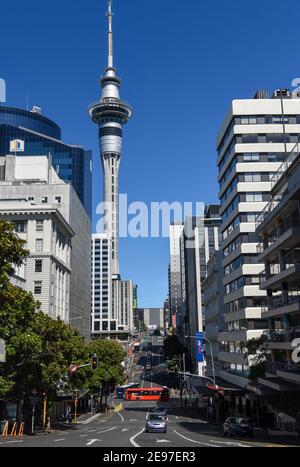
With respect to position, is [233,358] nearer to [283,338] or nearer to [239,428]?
[283,338]

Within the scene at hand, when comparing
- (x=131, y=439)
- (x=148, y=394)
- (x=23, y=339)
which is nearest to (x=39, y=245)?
(x=23, y=339)

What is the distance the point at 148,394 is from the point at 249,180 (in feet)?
224

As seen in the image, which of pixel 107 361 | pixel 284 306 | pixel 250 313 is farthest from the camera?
pixel 107 361

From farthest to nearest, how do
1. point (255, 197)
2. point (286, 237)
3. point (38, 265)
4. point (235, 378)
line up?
point (38, 265), point (235, 378), point (255, 197), point (286, 237)

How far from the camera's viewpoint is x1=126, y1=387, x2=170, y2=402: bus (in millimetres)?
112625

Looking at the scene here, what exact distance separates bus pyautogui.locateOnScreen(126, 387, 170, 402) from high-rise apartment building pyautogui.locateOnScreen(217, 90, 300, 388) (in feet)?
148

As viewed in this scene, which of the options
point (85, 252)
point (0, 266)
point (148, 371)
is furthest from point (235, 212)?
point (148, 371)

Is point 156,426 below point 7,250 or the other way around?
below

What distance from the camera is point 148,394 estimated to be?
117 m

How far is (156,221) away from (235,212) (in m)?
13.7

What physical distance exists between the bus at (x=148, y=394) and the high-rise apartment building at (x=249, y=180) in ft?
148

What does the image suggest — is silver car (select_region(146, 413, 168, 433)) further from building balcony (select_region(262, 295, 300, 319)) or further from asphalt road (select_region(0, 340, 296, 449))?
building balcony (select_region(262, 295, 300, 319))

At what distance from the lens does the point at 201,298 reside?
138 metres

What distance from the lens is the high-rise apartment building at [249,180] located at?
6431 cm
